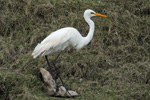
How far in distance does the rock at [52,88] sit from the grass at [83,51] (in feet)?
0.33

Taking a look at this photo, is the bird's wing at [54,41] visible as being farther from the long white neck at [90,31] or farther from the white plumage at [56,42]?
the long white neck at [90,31]

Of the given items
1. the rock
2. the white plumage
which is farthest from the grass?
the white plumage

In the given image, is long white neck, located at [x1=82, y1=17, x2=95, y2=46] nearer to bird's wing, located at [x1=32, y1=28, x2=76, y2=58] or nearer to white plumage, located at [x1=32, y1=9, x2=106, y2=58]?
white plumage, located at [x1=32, y1=9, x2=106, y2=58]

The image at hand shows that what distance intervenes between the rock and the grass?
0.33 ft

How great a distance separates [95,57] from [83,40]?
33.7 inches

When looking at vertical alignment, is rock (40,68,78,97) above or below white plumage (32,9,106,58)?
below

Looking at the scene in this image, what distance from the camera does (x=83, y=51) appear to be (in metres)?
6.86

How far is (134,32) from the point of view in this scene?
24.1 ft

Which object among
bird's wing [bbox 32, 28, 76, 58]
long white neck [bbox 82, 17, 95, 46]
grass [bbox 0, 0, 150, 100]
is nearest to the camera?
bird's wing [bbox 32, 28, 76, 58]

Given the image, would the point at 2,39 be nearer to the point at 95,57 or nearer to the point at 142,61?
the point at 95,57

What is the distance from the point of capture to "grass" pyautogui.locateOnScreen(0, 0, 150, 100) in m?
5.65

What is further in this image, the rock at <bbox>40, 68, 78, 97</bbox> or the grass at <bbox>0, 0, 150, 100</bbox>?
the grass at <bbox>0, 0, 150, 100</bbox>

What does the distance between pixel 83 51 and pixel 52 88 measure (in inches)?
58.6

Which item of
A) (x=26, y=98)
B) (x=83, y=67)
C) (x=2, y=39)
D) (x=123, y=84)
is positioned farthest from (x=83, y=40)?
(x=2, y=39)
